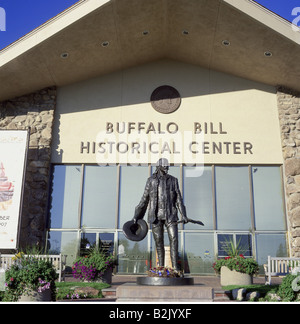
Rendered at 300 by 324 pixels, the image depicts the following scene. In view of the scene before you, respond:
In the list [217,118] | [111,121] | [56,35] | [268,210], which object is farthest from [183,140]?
[56,35]

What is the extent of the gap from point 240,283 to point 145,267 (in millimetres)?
4801

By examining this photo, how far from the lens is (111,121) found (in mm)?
16359

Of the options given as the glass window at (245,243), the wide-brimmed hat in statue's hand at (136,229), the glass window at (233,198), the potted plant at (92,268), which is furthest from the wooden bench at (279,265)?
the wide-brimmed hat in statue's hand at (136,229)

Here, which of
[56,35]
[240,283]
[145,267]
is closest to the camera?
[240,283]

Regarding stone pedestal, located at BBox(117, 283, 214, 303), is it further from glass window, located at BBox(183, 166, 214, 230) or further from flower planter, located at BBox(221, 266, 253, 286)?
glass window, located at BBox(183, 166, 214, 230)

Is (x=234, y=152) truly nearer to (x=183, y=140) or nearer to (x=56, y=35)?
(x=183, y=140)

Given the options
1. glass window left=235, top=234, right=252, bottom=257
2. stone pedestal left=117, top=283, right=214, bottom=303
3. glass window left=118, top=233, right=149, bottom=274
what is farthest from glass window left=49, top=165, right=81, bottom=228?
stone pedestal left=117, top=283, right=214, bottom=303

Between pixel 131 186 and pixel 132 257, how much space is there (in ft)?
9.08

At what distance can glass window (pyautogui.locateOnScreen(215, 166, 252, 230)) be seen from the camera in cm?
1541

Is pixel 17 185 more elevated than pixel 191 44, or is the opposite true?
pixel 191 44

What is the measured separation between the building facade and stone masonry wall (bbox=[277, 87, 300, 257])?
40 millimetres

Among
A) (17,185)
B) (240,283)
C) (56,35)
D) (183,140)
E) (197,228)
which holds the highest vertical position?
(56,35)

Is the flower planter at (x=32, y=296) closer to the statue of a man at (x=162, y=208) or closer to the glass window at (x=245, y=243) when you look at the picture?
the statue of a man at (x=162, y=208)

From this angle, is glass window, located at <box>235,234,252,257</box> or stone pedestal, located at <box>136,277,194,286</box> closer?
stone pedestal, located at <box>136,277,194,286</box>
